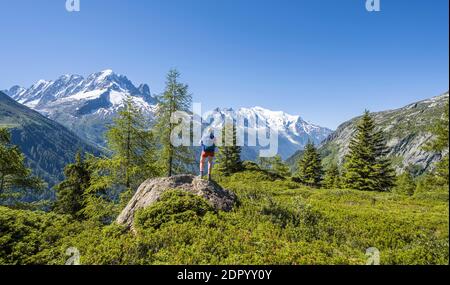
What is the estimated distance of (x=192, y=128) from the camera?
25.2 metres

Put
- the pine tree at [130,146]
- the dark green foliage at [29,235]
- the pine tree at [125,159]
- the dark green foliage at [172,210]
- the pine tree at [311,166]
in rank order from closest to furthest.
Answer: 1. the dark green foliage at [29,235]
2. the dark green foliage at [172,210]
3. the pine tree at [125,159]
4. the pine tree at [130,146]
5. the pine tree at [311,166]

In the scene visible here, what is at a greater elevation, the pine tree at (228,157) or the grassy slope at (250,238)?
the pine tree at (228,157)

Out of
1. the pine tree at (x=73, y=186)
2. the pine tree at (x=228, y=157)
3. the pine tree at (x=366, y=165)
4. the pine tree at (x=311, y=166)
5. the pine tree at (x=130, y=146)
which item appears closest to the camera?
the pine tree at (x=130, y=146)

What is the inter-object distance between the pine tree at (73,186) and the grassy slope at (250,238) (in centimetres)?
1824

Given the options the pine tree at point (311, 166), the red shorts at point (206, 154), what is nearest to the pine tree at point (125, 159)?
the red shorts at point (206, 154)

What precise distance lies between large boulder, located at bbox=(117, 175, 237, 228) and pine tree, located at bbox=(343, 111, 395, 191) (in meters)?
32.5

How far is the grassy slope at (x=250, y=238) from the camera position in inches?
369

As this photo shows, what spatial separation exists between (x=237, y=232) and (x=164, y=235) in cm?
282

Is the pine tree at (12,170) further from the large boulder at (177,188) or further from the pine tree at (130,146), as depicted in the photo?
the large boulder at (177,188)

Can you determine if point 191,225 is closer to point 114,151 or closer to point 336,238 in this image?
point 336,238

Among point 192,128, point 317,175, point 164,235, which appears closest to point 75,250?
point 164,235

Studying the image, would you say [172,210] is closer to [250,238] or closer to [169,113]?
[250,238]

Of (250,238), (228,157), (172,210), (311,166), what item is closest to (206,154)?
(172,210)

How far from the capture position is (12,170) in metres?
23.4
